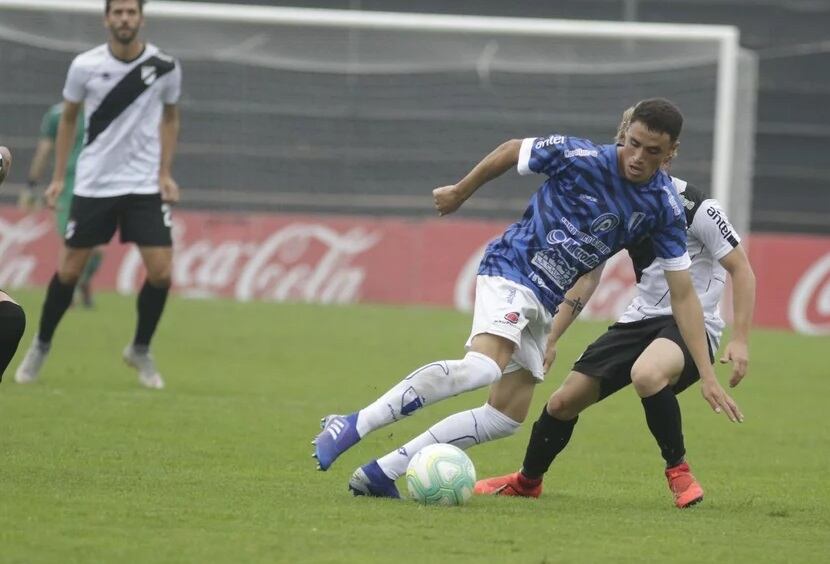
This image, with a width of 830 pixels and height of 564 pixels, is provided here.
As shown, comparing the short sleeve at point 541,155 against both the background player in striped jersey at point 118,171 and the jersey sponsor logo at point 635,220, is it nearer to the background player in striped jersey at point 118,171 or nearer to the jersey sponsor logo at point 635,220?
the jersey sponsor logo at point 635,220

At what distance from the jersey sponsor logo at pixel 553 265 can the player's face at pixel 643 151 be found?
43 centimetres

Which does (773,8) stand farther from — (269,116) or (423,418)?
(423,418)

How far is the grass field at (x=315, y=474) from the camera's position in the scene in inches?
204

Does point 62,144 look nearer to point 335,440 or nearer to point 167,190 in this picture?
point 167,190

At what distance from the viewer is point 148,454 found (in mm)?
7422

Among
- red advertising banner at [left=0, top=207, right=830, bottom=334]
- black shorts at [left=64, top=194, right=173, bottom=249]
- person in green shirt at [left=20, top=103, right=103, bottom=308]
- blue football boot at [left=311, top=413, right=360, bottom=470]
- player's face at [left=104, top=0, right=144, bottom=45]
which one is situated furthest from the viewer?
red advertising banner at [left=0, top=207, right=830, bottom=334]

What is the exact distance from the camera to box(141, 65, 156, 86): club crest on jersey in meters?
10.1

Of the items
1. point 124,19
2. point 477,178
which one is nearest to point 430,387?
point 477,178

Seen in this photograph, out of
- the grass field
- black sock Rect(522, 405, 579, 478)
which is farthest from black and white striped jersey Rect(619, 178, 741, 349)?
the grass field

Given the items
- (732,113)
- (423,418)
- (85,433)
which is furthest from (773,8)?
(85,433)

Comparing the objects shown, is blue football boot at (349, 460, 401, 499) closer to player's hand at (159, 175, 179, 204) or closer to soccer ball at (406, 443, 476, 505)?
soccer ball at (406, 443, 476, 505)

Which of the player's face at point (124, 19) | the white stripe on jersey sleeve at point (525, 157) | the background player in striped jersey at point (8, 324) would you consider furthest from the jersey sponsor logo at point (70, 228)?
the white stripe on jersey sleeve at point (525, 157)

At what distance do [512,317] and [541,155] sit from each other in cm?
70

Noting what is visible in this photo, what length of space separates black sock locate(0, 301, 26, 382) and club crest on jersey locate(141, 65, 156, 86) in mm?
3976
